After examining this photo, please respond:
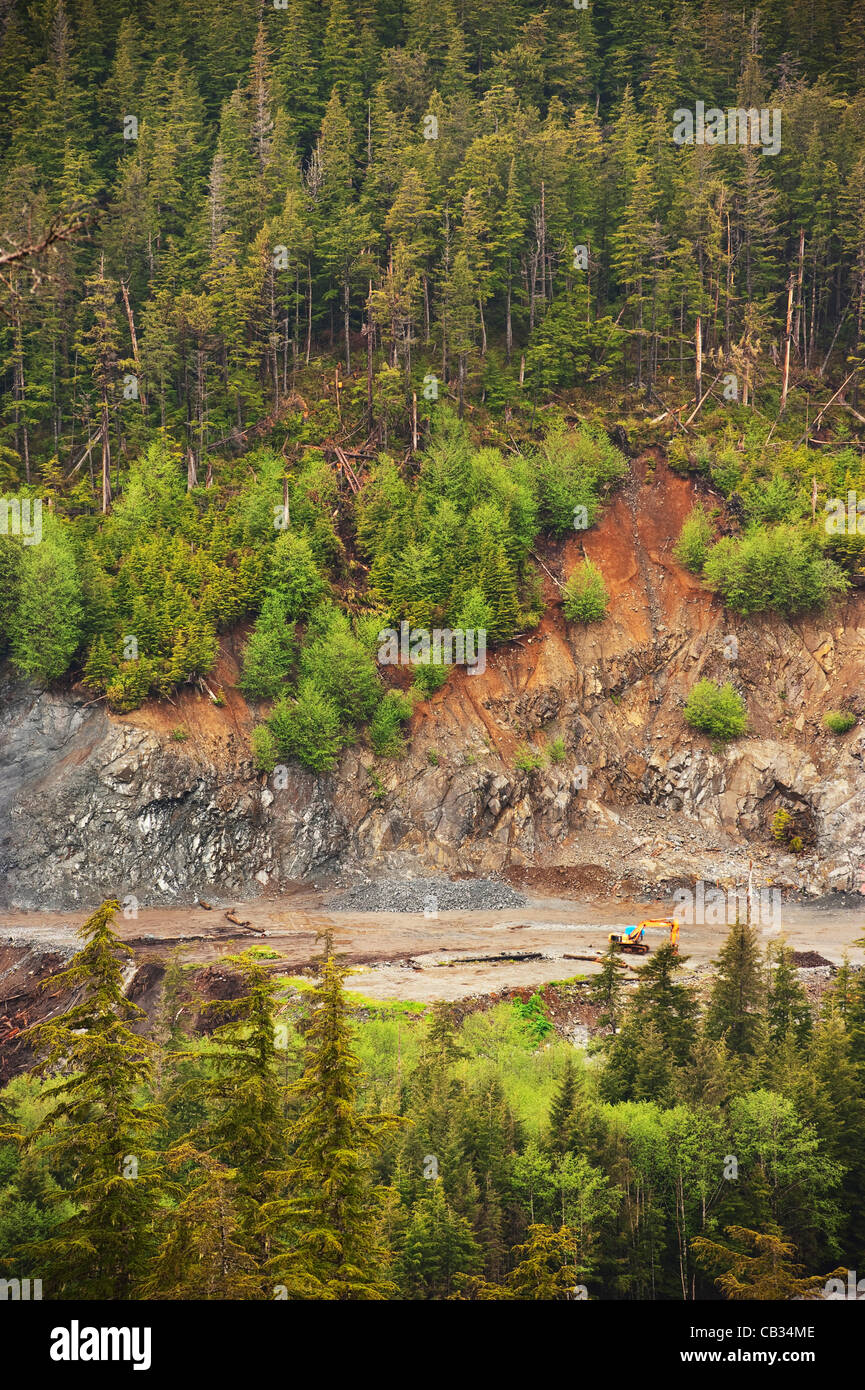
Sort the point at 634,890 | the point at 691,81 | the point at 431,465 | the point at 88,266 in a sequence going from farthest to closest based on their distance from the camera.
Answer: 1. the point at 691,81
2. the point at 88,266
3. the point at 431,465
4. the point at 634,890

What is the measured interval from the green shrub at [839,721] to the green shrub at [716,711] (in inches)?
159

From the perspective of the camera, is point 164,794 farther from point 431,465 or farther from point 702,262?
point 702,262

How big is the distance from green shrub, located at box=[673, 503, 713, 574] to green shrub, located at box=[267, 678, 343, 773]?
21.1m

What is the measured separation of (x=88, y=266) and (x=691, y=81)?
4424 centimetres

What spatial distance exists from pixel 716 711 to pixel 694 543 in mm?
9649

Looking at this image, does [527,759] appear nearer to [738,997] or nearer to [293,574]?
[293,574]

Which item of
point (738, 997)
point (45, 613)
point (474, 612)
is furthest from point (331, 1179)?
point (474, 612)

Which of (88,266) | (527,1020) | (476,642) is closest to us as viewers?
(527,1020)

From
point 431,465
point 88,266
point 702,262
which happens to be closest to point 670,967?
point 431,465

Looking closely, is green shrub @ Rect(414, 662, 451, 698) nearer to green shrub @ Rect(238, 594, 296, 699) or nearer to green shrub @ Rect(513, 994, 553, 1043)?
green shrub @ Rect(238, 594, 296, 699)

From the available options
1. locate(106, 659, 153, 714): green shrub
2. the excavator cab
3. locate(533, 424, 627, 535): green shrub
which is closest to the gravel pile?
the excavator cab

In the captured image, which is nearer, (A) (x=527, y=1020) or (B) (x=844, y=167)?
(A) (x=527, y=1020)

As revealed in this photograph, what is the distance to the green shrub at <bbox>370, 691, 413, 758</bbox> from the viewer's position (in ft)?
198

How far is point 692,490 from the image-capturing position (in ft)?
229
